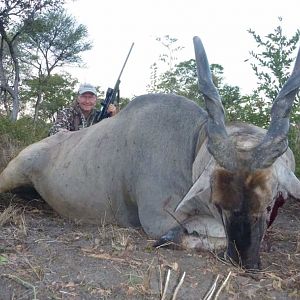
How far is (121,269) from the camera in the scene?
114 inches

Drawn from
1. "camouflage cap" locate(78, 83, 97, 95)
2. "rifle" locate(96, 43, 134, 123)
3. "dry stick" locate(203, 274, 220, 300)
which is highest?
"camouflage cap" locate(78, 83, 97, 95)

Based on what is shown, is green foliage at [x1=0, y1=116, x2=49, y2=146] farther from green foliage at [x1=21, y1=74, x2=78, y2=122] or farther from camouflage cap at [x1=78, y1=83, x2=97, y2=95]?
green foliage at [x1=21, y1=74, x2=78, y2=122]

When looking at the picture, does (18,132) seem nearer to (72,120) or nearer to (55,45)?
(72,120)

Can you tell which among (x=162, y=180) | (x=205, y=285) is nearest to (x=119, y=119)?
(x=162, y=180)

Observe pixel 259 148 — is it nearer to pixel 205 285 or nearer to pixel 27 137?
pixel 205 285

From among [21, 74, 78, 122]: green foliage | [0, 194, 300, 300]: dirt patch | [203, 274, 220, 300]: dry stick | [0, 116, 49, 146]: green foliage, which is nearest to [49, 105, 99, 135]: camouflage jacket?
[0, 116, 49, 146]: green foliage

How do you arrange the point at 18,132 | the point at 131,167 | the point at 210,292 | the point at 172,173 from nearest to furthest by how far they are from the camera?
the point at 210,292 → the point at 172,173 → the point at 131,167 → the point at 18,132

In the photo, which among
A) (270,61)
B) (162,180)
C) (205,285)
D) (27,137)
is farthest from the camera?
(27,137)

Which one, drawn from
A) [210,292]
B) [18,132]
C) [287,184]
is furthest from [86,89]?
[210,292]

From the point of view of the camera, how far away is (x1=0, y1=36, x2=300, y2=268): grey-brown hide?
297 centimetres

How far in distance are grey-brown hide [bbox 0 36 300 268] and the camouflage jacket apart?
1264 mm

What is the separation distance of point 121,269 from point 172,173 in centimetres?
106

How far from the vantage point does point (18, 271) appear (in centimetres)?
280

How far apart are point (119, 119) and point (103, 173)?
46cm
